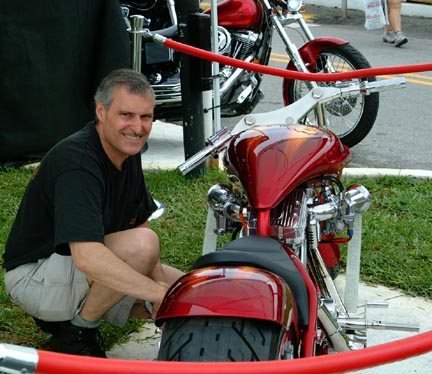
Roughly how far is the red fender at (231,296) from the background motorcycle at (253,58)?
13.4 feet

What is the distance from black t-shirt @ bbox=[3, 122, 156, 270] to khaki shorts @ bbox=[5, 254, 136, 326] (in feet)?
0.16

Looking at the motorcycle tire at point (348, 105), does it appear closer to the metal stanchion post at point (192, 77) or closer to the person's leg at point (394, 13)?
the metal stanchion post at point (192, 77)

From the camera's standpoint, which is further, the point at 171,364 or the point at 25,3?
the point at 25,3

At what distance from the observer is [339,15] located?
15.6 m

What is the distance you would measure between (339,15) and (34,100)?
37.2 ft

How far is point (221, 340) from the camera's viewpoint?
232 centimetres

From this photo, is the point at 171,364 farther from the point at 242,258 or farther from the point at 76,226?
the point at 76,226

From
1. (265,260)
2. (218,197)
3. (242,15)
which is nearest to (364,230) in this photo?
(218,197)

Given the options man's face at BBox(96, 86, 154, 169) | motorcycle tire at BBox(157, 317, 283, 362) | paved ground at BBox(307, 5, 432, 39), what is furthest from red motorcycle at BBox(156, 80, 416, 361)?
paved ground at BBox(307, 5, 432, 39)

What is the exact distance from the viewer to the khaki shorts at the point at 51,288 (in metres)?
3.38

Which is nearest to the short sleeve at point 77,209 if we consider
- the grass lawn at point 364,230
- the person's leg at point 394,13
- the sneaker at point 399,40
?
the grass lawn at point 364,230

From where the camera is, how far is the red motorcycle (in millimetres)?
2350

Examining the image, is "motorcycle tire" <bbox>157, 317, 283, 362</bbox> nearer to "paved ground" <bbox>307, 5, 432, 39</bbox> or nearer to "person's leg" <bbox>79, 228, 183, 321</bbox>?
"person's leg" <bbox>79, 228, 183, 321</bbox>

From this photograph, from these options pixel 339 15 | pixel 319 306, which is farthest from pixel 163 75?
pixel 339 15
